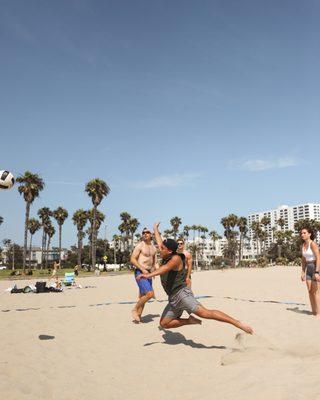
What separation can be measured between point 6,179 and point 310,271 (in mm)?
9052

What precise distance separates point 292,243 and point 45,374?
139388mm

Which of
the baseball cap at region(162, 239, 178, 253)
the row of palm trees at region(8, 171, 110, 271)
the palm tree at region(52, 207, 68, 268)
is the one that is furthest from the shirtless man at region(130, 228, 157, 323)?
the palm tree at region(52, 207, 68, 268)

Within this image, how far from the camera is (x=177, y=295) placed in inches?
241

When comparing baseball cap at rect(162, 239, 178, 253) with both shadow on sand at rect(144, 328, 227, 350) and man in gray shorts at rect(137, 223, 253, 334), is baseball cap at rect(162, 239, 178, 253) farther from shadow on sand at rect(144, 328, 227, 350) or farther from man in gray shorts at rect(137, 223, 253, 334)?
shadow on sand at rect(144, 328, 227, 350)

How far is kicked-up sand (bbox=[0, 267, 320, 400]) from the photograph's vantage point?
427 centimetres

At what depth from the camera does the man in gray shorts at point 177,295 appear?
5.97 meters

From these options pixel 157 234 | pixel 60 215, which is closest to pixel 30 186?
pixel 60 215

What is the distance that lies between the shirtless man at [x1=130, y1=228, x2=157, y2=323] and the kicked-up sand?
1.19 feet

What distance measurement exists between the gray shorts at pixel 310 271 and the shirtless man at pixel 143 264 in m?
3.47

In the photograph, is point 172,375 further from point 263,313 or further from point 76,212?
point 76,212

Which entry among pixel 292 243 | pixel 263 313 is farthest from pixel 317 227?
pixel 263 313

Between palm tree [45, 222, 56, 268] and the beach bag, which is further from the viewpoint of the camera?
palm tree [45, 222, 56, 268]

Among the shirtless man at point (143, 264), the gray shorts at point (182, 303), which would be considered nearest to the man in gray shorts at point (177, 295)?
the gray shorts at point (182, 303)

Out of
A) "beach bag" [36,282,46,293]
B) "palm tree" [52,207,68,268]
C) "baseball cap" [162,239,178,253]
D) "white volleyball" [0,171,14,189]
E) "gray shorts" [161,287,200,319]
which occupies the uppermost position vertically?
"palm tree" [52,207,68,268]
